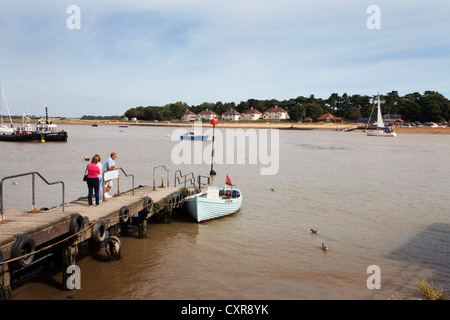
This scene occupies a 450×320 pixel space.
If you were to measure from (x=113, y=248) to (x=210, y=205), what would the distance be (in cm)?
577

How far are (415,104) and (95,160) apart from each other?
14978 cm

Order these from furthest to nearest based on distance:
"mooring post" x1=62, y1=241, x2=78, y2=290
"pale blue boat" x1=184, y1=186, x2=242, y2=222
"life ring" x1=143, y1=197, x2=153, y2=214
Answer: "pale blue boat" x1=184, y1=186, x2=242, y2=222
"life ring" x1=143, y1=197, x2=153, y2=214
"mooring post" x1=62, y1=241, x2=78, y2=290

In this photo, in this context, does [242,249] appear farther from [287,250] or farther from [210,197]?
[210,197]

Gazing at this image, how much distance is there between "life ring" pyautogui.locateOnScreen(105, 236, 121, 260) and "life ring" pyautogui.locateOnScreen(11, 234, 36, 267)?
360cm

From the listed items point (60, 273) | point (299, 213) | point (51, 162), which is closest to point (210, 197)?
point (299, 213)

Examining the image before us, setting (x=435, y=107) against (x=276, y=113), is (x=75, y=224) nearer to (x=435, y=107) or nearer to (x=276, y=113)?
(x=435, y=107)

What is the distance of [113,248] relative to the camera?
37.8 ft

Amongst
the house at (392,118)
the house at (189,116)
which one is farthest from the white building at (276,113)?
the house at (392,118)

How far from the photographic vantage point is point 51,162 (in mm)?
36688

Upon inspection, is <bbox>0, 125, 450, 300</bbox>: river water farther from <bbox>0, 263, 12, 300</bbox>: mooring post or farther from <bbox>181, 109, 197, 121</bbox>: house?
<bbox>181, 109, 197, 121</bbox>: house

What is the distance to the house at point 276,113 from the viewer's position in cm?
17360

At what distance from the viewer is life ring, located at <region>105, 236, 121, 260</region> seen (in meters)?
11.5

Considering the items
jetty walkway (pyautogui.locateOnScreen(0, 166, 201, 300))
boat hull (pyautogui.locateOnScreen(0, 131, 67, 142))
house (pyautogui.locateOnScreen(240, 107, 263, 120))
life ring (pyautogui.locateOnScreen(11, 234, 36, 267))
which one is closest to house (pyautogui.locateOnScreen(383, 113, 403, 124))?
house (pyautogui.locateOnScreen(240, 107, 263, 120))

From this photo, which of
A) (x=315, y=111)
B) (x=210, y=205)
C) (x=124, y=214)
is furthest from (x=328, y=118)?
(x=124, y=214)
